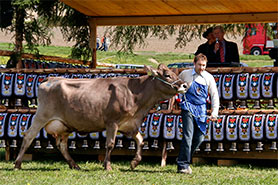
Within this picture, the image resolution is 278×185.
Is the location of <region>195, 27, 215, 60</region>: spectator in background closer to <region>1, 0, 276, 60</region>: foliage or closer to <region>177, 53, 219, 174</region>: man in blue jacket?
<region>1, 0, 276, 60</region>: foliage

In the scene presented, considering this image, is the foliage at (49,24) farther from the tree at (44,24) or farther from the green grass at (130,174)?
the green grass at (130,174)

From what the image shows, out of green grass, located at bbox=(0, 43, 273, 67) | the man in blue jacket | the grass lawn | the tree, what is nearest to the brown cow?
the man in blue jacket

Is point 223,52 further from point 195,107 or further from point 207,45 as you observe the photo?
point 195,107

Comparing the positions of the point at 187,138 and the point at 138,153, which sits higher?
the point at 187,138

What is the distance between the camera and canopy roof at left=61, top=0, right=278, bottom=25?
10.8 m

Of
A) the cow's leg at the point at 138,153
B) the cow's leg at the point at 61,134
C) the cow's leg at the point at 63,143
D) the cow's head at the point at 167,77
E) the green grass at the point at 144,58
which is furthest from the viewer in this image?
the green grass at the point at 144,58

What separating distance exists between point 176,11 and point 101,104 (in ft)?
11.7

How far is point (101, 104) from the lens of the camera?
8805mm

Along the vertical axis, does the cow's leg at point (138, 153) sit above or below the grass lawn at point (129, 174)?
above

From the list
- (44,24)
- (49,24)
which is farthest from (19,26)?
(49,24)

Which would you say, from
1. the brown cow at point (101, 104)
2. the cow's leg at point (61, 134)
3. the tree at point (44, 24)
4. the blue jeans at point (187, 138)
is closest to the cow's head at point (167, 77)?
the brown cow at point (101, 104)

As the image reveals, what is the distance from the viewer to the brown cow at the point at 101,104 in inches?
341

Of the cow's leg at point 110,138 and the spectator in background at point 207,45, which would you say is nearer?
the cow's leg at point 110,138

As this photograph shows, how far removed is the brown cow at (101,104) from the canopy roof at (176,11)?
2.42 m
